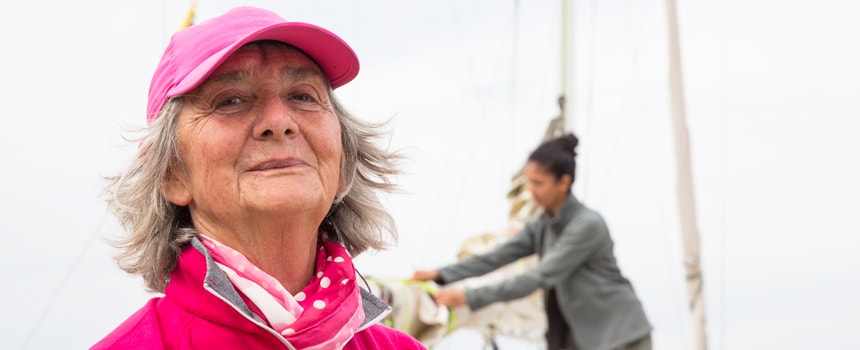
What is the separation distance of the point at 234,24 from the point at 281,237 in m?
0.37

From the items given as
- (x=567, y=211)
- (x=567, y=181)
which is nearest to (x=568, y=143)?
(x=567, y=181)

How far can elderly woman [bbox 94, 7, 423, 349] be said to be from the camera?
1948mm

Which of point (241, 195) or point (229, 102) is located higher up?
point (229, 102)

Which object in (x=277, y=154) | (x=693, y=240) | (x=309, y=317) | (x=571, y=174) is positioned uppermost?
(x=277, y=154)

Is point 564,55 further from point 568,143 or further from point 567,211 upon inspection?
point 567,211

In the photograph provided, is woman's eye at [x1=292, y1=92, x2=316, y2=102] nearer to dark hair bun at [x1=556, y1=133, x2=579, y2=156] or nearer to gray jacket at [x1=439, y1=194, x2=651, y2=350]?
gray jacket at [x1=439, y1=194, x2=651, y2=350]

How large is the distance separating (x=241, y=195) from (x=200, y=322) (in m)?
0.21

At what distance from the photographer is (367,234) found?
2369mm

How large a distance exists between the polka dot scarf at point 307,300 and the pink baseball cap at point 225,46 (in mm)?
265

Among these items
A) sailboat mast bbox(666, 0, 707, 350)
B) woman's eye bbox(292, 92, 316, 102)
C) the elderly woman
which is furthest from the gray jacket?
woman's eye bbox(292, 92, 316, 102)

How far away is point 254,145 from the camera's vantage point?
6.53 feet

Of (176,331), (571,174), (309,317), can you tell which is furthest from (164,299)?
(571,174)

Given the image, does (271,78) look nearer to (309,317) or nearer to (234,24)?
(234,24)

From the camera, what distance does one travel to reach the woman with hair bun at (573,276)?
211 inches
